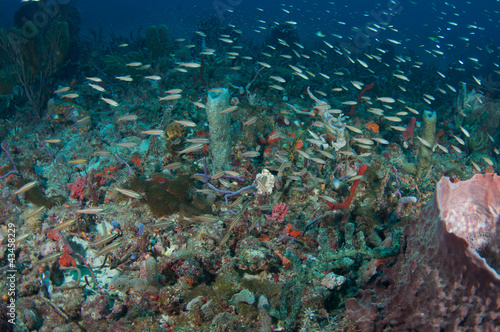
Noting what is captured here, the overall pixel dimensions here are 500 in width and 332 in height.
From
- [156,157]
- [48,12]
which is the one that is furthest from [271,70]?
[48,12]

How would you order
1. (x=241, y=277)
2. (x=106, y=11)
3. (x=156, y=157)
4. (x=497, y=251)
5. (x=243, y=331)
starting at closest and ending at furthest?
(x=497, y=251) < (x=243, y=331) < (x=241, y=277) < (x=156, y=157) < (x=106, y=11)

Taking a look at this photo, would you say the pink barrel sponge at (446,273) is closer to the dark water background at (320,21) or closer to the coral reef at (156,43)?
the coral reef at (156,43)

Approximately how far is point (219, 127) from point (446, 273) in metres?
4.62

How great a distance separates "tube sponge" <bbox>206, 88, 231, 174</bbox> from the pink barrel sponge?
398 cm

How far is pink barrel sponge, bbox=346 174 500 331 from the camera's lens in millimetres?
1775

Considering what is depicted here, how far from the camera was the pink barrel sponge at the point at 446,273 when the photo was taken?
1.78 metres

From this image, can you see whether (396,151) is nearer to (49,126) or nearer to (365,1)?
(49,126)

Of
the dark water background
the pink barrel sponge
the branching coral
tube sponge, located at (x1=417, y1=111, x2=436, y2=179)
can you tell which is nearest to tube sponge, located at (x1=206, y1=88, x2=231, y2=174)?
the branching coral

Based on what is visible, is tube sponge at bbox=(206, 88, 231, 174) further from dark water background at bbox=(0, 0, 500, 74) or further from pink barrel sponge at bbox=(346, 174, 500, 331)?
dark water background at bbox=(0, 0, 500, 74)

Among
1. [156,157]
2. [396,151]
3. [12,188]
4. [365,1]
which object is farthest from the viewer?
[365,1]

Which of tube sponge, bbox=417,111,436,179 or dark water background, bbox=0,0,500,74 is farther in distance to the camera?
dark water background, bbox=0,0,500,74

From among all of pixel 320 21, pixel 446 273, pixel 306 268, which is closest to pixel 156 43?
pixel 306 268

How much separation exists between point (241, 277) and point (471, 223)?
300 cm

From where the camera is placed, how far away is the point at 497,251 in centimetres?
226
